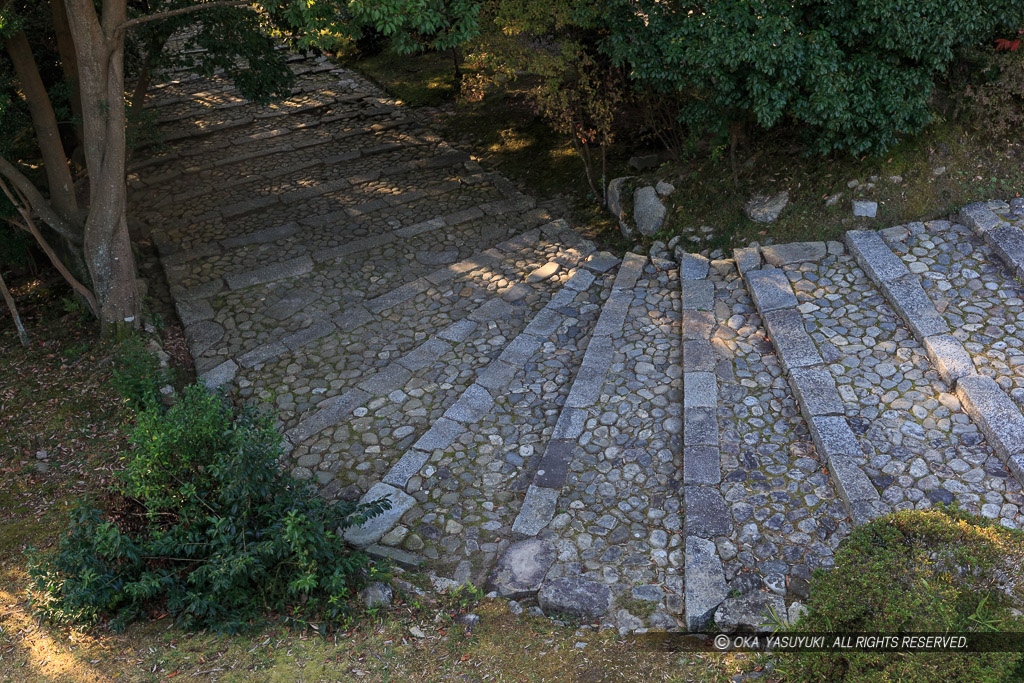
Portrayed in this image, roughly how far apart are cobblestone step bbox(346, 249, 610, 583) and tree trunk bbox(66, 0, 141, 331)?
3.87 metres

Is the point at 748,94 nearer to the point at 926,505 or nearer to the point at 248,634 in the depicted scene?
the point at 926,505

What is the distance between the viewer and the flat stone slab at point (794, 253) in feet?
26.5

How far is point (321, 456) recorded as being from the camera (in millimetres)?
6969

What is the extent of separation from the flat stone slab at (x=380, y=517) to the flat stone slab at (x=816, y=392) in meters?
3.35

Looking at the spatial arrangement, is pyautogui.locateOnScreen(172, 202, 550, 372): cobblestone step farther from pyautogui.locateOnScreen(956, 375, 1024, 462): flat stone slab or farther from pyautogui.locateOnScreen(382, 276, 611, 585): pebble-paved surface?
pyautogui.locateOnScreen(956, 375, 1024, 462): flat stone slab

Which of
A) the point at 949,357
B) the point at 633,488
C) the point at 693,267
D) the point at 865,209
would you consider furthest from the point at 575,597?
the point at 865,209

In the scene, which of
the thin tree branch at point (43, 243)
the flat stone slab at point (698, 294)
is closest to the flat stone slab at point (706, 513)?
the flat stone slab at point (698, 294)

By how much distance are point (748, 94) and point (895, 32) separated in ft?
4.82

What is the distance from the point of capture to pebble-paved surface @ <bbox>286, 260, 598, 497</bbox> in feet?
22.4

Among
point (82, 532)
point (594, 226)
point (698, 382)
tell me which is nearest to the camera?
point (82, 532)

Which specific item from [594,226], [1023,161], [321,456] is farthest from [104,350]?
[1023,161]

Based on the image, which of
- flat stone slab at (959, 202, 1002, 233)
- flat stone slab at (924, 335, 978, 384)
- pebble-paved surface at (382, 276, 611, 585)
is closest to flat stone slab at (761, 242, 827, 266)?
flat stone slab at (959, 202, 1002, 233)

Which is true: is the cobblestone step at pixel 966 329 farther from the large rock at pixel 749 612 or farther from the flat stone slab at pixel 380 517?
the flat stone slab at pixel 380 517

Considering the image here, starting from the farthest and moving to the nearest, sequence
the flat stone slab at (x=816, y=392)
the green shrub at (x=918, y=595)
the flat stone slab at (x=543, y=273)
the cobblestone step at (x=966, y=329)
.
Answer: the flat stone slab at (x=543, y=273) < the flat stone slab at (x=816, y=392) < the cobblestone step at (x=966, y=329) < the green shrub at (x=918, y=595)
